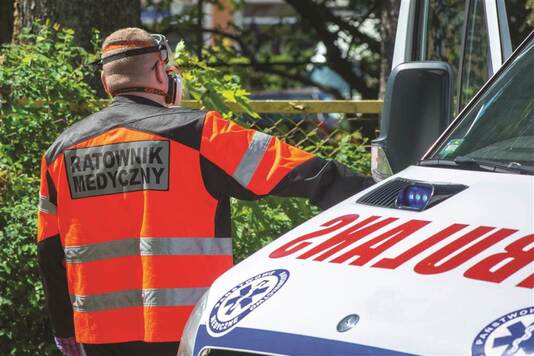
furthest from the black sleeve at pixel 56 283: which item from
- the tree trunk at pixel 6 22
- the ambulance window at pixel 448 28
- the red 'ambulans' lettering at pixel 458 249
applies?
the tree trunk at pixel 6 22

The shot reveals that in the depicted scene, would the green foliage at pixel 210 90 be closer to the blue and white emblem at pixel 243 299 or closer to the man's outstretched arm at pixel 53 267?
the man's outstretched arm at pixel 53 267

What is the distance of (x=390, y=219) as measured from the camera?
110 inches

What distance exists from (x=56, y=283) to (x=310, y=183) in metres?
0.98

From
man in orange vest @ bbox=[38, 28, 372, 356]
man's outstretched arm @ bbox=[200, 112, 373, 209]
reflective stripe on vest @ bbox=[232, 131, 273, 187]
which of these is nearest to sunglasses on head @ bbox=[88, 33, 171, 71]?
man in orange vest @ bbox=[38, 28, 372, 356]

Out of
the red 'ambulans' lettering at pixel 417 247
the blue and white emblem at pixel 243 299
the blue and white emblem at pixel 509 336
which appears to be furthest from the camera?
the blue and white emblem at pixel 243 299

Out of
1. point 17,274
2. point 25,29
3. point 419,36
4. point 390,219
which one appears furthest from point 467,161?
point 25,29

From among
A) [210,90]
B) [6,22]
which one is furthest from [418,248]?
[6,22]

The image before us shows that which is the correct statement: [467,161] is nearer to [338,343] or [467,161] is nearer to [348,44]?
[338,343]

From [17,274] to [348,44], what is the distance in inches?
255

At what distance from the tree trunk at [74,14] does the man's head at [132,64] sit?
2.64 m

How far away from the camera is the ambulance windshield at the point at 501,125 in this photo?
3.11 metres

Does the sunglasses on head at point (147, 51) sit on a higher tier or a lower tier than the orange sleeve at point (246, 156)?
higher

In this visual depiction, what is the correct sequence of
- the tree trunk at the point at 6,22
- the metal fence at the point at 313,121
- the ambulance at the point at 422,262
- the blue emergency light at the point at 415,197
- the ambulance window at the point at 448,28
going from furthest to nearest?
the tree trunk at the point at 6,22 → the ambulance window at the point at 448,28 → the metal fence at the point at 313,121 → the blue emergency light at the point at 415,197 → the ambulance at the point at 422,262

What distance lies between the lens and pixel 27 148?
5508 millimetres
